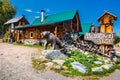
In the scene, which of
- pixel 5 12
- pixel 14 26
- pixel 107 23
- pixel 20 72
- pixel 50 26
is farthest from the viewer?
pixel 5 12

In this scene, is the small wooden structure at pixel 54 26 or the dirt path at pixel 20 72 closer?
the dirt path at pixel 20 72

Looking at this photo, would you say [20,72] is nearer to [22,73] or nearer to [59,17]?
[22,73]

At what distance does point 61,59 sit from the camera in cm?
1688

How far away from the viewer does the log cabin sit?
95.5ft

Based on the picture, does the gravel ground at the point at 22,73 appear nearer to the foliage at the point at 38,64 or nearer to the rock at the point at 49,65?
the foliage at the point at 38,64

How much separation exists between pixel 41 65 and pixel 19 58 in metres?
2.91

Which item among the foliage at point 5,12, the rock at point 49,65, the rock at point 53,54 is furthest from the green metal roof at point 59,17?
the foliage at point 5,12

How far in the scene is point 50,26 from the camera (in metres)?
30.1

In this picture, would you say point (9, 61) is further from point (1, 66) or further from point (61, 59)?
point (61, 59)

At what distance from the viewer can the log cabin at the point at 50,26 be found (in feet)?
95.5

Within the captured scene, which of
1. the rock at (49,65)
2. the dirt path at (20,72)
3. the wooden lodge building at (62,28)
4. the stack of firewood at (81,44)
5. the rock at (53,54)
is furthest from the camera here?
the wooden lodge building at (62,28)

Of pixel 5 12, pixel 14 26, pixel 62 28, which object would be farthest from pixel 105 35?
pixel 5 12

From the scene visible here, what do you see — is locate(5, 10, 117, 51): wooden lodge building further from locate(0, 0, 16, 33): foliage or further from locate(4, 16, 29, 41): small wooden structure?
locate(0, 0, 16, 33): foliage

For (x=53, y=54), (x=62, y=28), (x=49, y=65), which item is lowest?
(x=49, y=65)
